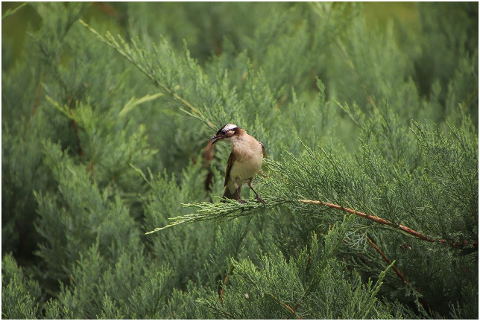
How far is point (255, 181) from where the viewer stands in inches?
64.0

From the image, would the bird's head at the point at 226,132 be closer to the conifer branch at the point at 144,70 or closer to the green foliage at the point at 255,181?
the green foliage at the point at 255,181

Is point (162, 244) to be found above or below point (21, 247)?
above

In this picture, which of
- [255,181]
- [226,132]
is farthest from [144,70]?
[255,181]

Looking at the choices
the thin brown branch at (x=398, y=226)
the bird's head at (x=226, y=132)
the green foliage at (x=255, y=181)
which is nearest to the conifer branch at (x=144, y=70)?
the green foliage at (x=255, y=181)

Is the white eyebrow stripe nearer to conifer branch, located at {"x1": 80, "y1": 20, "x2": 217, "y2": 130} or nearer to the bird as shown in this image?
the bird

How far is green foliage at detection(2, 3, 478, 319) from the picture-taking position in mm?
1206

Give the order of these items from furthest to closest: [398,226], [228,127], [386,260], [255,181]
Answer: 1. [255,181]
2. [228,127]
3. [386,260]
4. [398,226]

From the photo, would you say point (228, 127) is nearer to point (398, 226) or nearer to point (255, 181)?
point (255, 181)

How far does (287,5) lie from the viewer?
3666 millimetres

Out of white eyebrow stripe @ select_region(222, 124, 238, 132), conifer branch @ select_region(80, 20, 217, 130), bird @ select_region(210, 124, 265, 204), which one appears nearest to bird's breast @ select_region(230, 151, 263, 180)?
bird @ select_region(210, 124, 265, 204)

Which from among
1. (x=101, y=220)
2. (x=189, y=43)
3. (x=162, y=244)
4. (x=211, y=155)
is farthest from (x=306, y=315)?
(x=189, y=43)

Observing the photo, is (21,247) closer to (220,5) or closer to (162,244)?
(162,244)

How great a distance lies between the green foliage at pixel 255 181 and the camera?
3.96ft

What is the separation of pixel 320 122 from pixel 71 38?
1.43m
